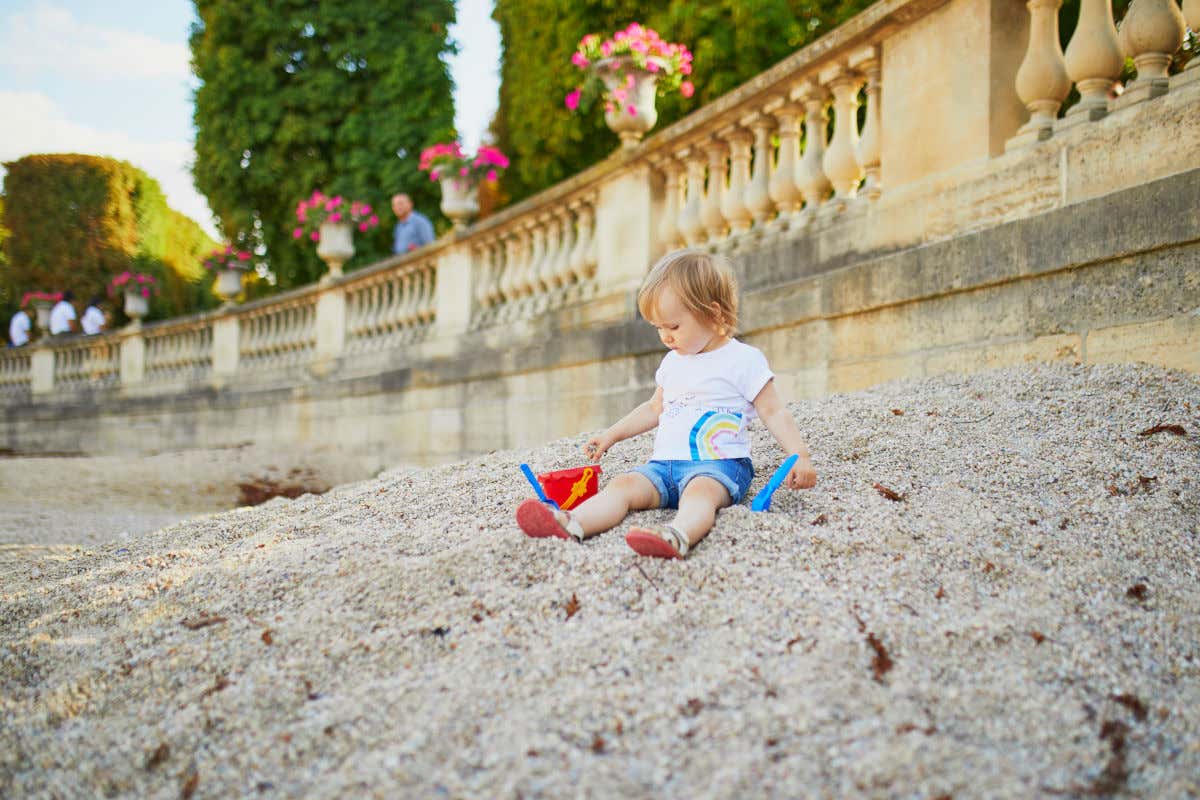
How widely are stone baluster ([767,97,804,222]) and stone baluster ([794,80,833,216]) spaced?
9cm

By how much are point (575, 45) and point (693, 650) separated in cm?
1047

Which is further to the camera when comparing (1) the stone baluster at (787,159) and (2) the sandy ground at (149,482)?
(2) the sandy ground at (149,482)

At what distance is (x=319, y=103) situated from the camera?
1502 cm

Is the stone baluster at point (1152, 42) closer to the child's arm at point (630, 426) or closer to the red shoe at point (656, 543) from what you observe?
the child's arm at point (630, 426)

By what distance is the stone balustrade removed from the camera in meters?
3.69

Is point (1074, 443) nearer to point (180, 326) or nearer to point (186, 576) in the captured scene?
point (186, 576)

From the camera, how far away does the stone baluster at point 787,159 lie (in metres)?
4.98

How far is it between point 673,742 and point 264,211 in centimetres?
1604

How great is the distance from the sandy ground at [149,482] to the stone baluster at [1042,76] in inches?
194


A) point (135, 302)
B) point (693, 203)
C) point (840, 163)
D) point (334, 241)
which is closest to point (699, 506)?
point (840, 163)

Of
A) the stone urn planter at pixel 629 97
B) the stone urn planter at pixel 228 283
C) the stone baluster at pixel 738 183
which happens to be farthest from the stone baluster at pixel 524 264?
the stone urn planter at pixel 228 283

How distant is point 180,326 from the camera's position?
40.6 feet

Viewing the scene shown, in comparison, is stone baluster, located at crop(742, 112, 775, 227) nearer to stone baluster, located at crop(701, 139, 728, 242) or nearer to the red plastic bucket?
stone baluster, located at crop(701, 139, 728, 242)

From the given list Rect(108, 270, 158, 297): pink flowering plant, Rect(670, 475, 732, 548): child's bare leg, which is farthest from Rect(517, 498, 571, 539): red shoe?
Rect(108, 270, 158, 297): pink flowering plant
